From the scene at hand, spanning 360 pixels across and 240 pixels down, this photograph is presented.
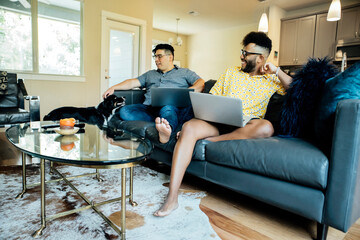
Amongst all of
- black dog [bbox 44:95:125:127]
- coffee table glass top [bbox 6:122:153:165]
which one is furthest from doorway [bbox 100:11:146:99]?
coffee table glass top [bbox 6:122:153:165]

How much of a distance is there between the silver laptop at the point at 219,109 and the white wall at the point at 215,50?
640 centimetres

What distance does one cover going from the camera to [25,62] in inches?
158

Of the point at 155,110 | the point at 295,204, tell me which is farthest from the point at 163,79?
the point at 295,204

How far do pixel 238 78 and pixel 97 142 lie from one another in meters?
1.07

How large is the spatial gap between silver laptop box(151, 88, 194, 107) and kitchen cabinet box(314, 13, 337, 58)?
4176 millimetres

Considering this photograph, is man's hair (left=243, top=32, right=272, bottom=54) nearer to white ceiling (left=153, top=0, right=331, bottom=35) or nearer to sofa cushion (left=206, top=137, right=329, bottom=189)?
sofa cushion (left=206, top=137, right=329, bottom=189)

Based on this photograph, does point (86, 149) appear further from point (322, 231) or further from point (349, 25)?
point (349, 25)

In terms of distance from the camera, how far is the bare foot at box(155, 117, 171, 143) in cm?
151

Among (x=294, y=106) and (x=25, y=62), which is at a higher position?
(x=25, y=62)

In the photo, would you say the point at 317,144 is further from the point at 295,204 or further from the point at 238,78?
the point at 238,78

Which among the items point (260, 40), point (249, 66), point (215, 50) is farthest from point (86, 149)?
point (215, 50)

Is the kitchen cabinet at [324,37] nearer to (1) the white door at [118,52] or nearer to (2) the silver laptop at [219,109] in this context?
(1) the white door at [118,52]

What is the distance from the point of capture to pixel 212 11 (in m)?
6.29

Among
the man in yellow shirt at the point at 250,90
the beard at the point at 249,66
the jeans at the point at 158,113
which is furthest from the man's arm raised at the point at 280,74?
the jeans at the point at 158,113
